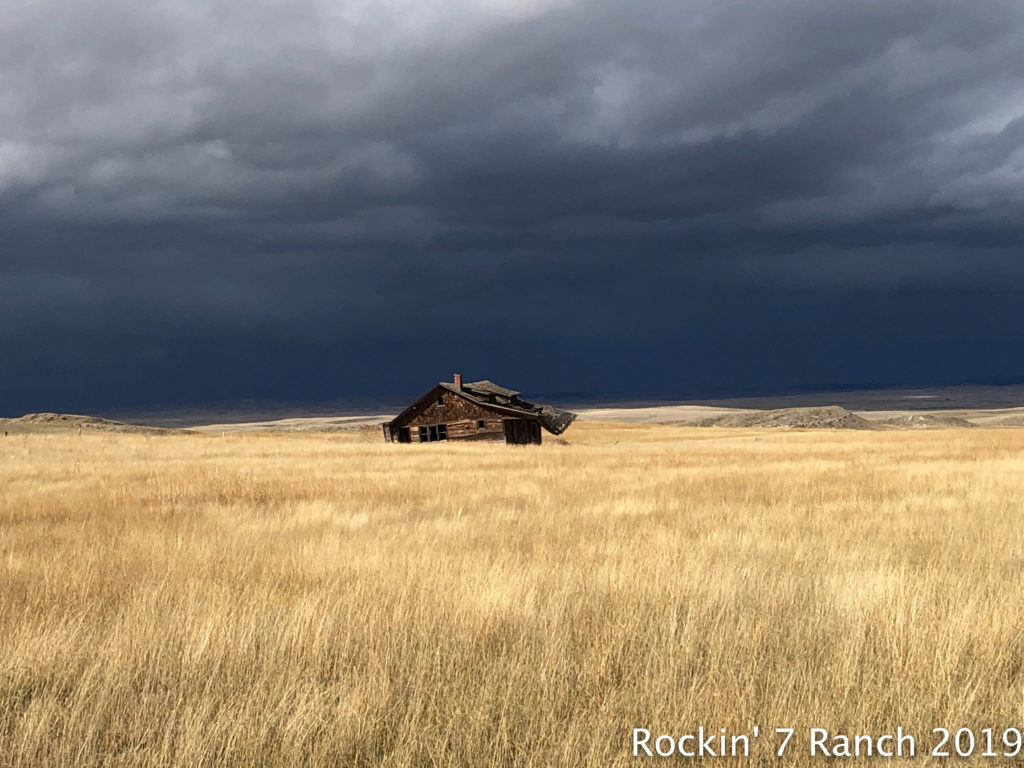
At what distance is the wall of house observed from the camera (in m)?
52.9

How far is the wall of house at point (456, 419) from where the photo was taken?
52938 millimetres

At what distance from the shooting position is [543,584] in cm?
760

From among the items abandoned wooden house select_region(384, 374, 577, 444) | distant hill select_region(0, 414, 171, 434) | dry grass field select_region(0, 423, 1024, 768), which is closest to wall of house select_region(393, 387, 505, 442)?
abandoned wooden house select_region(384, 374, 577, 444)

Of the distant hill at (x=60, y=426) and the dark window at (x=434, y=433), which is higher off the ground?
the distant hill at (x=60, y=426)

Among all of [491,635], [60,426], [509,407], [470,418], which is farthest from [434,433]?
[491,635]

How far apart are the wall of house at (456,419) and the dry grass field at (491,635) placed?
130ft

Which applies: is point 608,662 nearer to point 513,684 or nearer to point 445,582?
point 513,684

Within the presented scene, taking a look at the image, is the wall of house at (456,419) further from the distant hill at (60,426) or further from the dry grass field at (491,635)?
the dry grass field at (491,635)

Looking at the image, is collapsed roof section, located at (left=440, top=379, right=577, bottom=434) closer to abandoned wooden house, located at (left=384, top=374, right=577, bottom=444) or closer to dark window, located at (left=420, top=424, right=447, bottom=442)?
abandoned wooden house, located at (left=384, top=374, right=577, bottom=444)

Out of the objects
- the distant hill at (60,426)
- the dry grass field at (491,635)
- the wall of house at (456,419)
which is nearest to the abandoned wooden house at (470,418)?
the wall of house at (456,419)

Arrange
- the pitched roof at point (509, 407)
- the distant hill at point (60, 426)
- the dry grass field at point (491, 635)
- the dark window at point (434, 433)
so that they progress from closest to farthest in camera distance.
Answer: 1. the dry grass field at point (491, 635)
2. the pitched roof at point (509, 407)
3. the dark window at point (434, 433)
4. the distant hill at point (60, 426)

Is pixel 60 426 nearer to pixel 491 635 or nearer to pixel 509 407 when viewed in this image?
pixel 509 407

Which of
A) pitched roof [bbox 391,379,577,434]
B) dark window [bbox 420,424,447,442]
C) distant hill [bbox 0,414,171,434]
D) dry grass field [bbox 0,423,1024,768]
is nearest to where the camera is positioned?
dry grass field [bbox 0,423,1024,768]

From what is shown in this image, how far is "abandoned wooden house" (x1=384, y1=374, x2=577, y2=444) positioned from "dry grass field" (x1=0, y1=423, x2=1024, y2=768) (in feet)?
130
